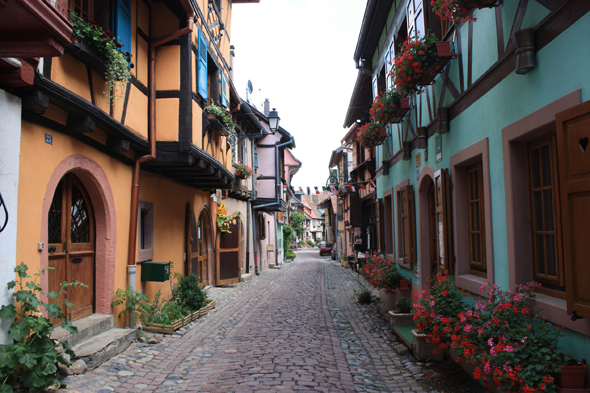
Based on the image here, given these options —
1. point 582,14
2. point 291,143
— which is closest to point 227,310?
point 582,14

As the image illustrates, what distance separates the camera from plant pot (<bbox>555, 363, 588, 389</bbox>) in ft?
9.07

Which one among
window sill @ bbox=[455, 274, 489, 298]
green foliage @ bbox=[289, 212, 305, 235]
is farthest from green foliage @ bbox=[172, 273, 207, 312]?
green foliage @ bbox=[289, 212, 305, 235]

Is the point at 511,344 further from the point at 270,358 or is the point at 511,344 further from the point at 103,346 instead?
the point at 103,346

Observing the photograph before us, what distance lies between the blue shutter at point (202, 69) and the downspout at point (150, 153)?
1025mm

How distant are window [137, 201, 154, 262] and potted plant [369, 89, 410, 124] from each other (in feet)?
14.8

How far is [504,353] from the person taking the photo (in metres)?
3.10

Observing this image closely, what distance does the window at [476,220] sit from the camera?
4953 millimetres

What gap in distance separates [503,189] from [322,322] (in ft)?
15.9

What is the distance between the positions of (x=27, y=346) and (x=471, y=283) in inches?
177

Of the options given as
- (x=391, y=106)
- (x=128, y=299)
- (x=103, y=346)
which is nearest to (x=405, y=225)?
(x=391, y=106)

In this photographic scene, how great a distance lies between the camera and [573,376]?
278 centimetres

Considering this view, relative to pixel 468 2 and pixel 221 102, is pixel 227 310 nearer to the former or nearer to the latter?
pixel 221 102

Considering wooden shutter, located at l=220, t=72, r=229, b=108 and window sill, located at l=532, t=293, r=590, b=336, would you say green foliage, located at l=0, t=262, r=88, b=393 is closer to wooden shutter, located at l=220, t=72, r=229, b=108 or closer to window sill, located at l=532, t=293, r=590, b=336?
window sill, located at l=532, t=293, r=590, b=336

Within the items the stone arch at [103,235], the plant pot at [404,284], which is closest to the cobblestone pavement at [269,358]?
the plant pot at [404,284]
